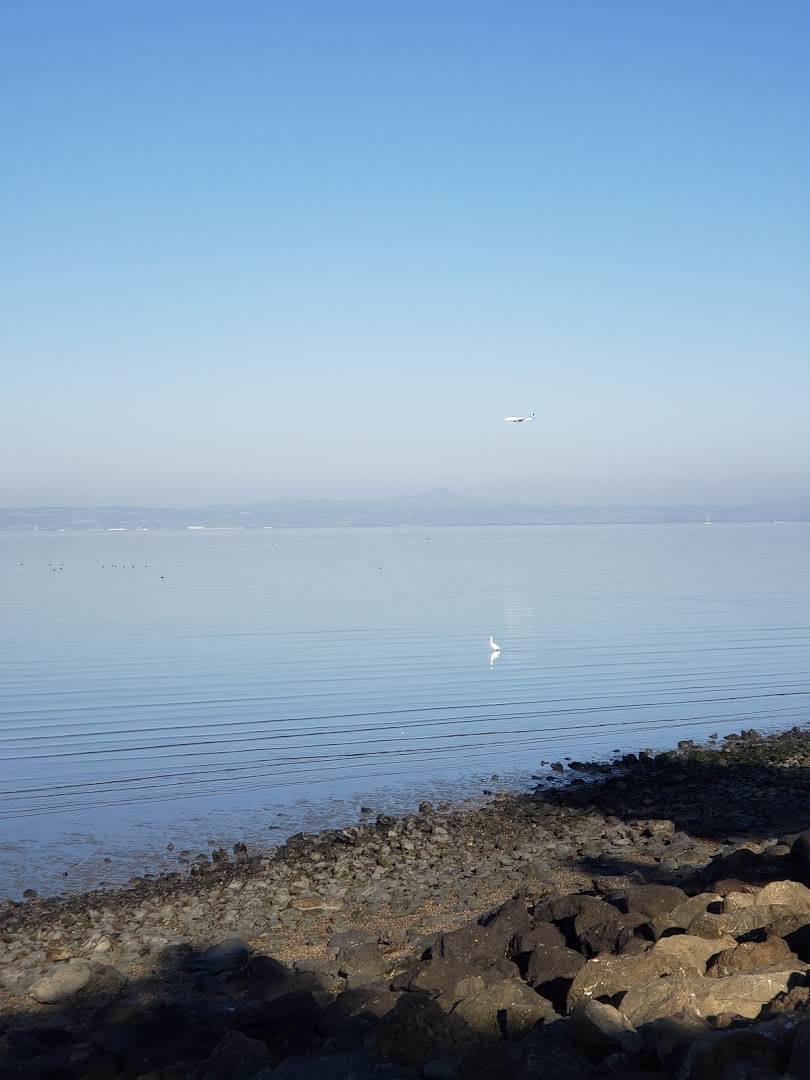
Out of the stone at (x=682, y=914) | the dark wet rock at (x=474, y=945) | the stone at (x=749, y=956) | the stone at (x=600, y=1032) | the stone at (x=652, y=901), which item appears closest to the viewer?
the stone at (x=600, y=1032)

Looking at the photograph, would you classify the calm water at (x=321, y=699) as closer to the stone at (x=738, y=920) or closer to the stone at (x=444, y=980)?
the stone at (x=444, y=980)

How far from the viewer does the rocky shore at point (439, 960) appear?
6.78 m

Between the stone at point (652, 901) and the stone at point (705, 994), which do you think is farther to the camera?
the stone at point (652, 901)

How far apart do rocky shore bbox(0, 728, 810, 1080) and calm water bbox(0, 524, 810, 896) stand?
2.64 m

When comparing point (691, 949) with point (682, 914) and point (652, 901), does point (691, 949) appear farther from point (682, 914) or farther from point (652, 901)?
point (652, 901)

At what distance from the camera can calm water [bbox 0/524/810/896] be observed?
18.0 m

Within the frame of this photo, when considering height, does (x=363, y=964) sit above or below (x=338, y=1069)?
below

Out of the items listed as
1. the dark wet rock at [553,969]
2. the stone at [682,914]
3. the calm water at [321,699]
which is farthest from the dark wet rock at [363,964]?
the calm water at [321,699]

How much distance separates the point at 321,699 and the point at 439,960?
19465mm

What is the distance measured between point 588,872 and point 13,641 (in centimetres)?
3164

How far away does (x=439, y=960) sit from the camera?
28.5 ft

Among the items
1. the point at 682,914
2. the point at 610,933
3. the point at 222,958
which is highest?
the point at 682,914

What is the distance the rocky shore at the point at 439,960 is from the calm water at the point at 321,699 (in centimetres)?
264

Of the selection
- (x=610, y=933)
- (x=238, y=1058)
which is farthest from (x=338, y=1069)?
(x=610, y=933)
